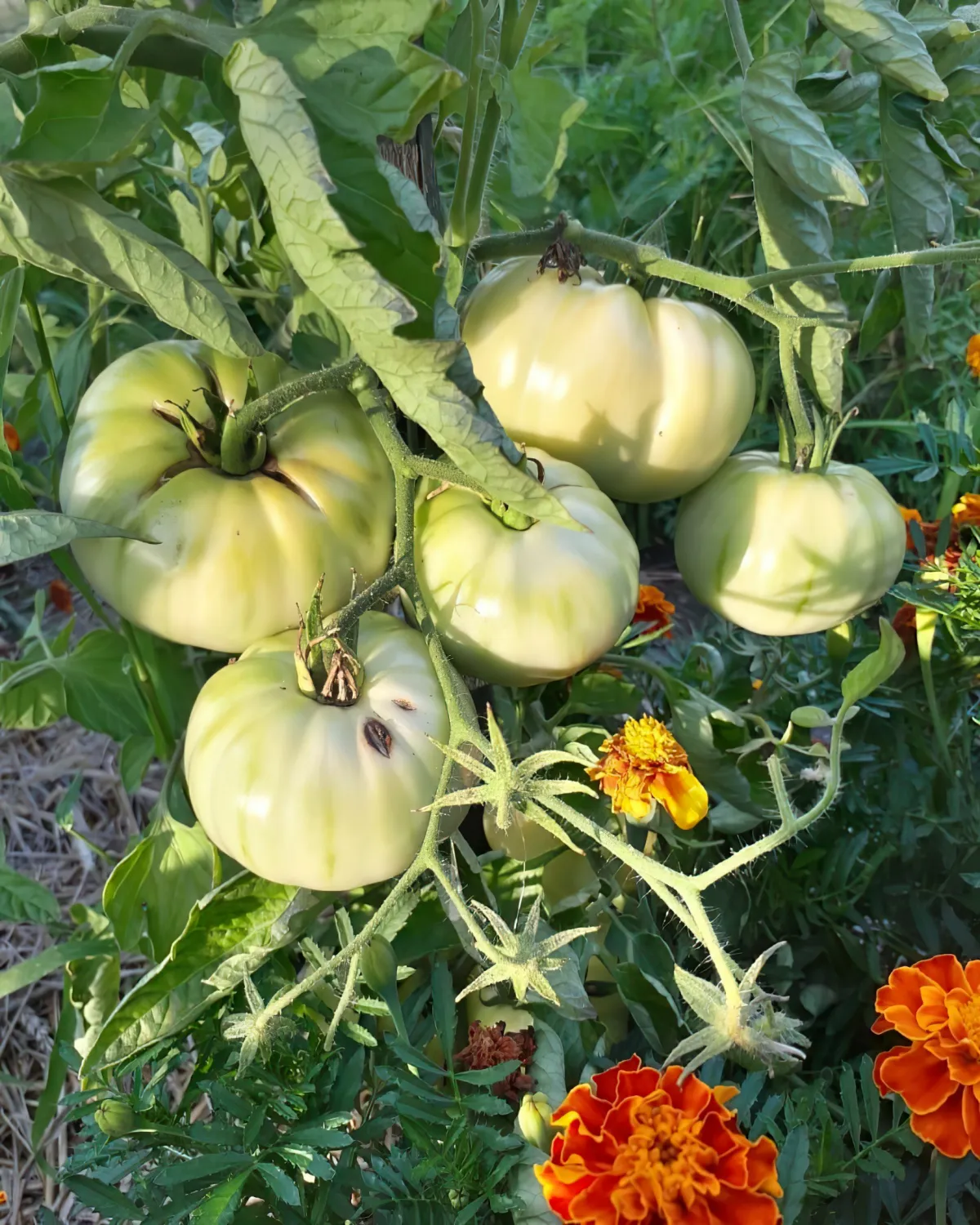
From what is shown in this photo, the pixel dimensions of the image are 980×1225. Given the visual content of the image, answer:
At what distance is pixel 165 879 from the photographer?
642 mm

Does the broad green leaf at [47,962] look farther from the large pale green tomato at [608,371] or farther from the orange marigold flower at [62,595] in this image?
the orange marigold flower at [62,595]

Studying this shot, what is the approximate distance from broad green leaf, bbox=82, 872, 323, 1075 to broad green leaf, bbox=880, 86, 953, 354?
1.70 ft

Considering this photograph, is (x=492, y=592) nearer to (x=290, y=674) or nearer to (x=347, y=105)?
(x=290, y=674)

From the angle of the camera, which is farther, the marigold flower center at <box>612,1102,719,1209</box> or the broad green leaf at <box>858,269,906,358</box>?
the broad green leaf at <box>858,269,906,358</box>

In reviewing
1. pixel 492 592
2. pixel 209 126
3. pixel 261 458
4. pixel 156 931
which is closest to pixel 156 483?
pixel 261 458

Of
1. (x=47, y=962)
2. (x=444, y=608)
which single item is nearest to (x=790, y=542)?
(x=444, y=608)

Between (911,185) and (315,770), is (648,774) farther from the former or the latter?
(911,185)

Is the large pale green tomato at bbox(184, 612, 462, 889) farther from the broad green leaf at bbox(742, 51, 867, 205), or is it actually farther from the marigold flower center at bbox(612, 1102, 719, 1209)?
the broad green leaf at bbox(742, 51, 867, 205)

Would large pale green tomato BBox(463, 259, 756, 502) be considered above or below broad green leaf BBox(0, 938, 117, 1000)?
above

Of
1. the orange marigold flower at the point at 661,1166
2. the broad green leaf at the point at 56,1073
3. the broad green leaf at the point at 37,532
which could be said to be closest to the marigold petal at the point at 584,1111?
the orange marigold flower at the point at 661,1166

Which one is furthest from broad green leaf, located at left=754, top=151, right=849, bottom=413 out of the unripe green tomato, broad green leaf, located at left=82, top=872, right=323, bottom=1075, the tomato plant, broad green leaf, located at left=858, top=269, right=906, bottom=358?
the unripe green tomato

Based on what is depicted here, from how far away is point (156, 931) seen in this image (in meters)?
0.62

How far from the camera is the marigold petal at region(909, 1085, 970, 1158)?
0.49 m

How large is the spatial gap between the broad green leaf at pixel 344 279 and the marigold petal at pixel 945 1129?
0.38 meters
